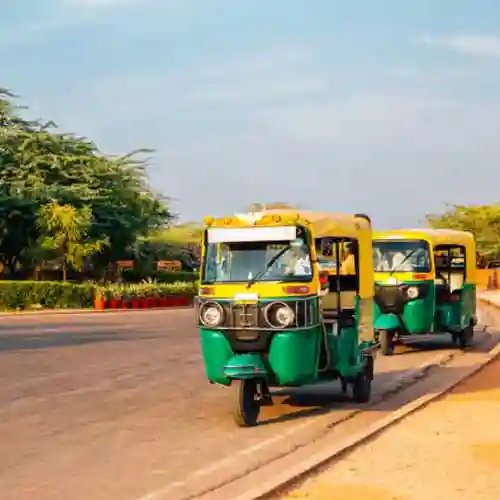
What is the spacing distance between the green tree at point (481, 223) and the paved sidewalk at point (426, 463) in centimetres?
6094

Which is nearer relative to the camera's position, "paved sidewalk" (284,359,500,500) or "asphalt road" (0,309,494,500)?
"paved sidewalk" (284,359,500,500)

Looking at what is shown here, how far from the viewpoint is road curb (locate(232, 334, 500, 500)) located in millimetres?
7293

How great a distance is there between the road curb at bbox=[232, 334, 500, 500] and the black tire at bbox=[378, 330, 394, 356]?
16.8 feet

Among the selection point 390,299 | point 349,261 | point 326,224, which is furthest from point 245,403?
point 390,299

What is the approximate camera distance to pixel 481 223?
73.3 meters

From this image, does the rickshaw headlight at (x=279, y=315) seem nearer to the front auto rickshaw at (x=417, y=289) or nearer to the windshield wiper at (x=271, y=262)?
the windshield wiper at (x=271, y=262)

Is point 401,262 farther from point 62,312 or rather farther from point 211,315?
point 62,312

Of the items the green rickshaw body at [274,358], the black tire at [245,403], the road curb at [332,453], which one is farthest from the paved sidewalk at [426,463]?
the black tire at [245,403]

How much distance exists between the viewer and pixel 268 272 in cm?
1084

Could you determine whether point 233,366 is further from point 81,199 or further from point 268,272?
point 81,199

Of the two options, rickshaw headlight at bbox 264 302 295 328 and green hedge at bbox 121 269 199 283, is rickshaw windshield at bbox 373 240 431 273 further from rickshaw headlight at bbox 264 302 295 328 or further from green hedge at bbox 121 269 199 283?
green hedge at bbox 121 269 199 283

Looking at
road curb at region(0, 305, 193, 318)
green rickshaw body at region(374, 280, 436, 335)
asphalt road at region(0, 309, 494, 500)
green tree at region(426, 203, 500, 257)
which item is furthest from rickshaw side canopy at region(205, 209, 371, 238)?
green tree at region(426, 203, 500, 257)

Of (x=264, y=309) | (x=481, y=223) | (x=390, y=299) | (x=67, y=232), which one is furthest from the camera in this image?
(x=481, y=223)

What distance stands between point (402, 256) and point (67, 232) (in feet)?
82.4
